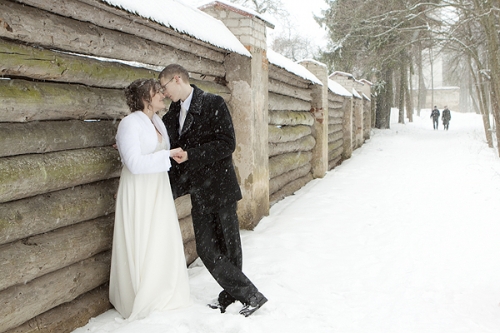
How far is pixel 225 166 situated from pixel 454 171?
9.29m

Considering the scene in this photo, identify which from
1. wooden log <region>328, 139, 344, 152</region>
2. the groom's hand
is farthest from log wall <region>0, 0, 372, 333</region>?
wooden log <region>328, 139, 344, 152</region>

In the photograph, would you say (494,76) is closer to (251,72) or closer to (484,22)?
(484,22)

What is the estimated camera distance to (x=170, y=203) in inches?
136

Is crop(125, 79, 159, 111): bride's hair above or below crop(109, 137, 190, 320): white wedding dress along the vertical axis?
above

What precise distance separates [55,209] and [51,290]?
19.7 inches

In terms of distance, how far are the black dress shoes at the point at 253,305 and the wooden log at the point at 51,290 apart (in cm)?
105

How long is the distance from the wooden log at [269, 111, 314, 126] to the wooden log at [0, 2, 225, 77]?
324 cm

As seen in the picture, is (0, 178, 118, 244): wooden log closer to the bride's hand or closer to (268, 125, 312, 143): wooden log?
the bride's hand

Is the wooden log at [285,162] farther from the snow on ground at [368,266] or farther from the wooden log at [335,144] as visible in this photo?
the wooden log at [335,144]

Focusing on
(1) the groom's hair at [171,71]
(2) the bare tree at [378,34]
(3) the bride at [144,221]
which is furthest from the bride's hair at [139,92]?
(2) the bare tree at [378,34]

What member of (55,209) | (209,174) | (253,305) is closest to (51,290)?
(55,209)

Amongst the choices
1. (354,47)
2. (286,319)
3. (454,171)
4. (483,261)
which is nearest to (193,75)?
(286,319)

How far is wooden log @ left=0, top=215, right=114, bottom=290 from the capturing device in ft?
8.79

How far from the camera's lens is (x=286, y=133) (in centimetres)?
826
